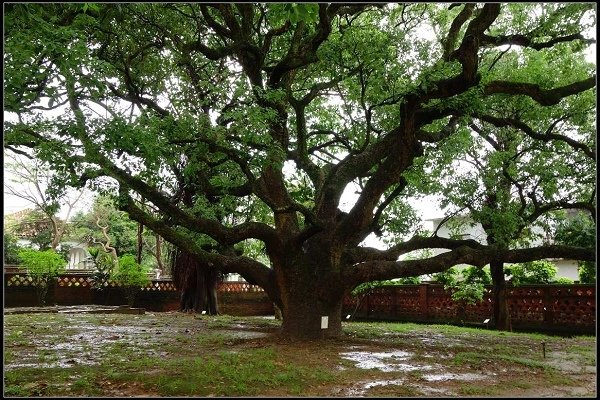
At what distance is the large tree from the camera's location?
7.12 m

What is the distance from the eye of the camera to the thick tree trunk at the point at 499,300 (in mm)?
14914

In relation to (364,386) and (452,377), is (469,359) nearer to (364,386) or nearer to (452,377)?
(452,377)

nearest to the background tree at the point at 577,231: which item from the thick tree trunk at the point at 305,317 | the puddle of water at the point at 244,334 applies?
the thick tree trunk at the point at 305,317

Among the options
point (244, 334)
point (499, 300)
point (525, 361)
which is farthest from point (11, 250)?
point (525, 361)

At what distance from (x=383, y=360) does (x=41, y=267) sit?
14217 millimetres

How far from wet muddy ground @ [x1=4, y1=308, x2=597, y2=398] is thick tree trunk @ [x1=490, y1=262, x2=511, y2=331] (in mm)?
3802

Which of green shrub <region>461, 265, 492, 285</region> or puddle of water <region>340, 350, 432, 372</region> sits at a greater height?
green shrub <region>461, 265, 492, 285</region>

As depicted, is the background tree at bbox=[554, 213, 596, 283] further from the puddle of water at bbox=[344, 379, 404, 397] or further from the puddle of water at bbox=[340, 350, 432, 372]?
the puddle of water at bbox=[344, 379, 404, 397]

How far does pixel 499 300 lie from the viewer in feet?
49.8

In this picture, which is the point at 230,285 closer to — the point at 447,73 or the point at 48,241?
the point at 48,241

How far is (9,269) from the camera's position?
22.2 metres

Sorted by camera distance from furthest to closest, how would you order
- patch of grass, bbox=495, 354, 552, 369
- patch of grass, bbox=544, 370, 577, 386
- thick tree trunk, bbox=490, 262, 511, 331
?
thick tree trunk, bbox=490, 262, 511, 331 → patch of grass, bbox=495, 354, 552, 369 → patch of grass, bbox=544, 370, 577, 386

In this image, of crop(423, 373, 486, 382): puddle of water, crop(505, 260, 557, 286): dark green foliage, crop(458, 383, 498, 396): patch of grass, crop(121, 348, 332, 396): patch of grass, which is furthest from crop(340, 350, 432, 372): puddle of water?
crop(505, 260, 557, 286): dark green foliage

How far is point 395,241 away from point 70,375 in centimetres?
787
